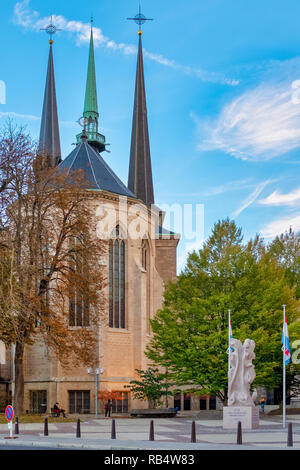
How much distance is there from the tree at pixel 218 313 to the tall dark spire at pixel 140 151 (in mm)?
27737

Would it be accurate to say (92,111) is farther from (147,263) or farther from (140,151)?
(147,263)

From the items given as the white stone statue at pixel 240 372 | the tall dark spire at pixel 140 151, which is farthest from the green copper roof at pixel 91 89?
the white stone statue at pixel 240 372

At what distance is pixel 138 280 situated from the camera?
50781mm

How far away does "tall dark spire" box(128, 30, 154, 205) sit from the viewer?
6812 cm

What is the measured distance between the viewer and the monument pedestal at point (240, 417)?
25812 mm

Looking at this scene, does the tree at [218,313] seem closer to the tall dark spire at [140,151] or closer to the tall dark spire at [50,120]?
the tall dark spire at [140,151]

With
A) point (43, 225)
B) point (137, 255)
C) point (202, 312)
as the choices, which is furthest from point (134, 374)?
point (43, 225)

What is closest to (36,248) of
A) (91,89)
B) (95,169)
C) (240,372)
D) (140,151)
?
(240,372)

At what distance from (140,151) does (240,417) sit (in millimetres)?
46509

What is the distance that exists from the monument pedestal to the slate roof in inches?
1080

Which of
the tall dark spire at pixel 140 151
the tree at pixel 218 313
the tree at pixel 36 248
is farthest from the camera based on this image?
the tall dark spire at pixel 140 151

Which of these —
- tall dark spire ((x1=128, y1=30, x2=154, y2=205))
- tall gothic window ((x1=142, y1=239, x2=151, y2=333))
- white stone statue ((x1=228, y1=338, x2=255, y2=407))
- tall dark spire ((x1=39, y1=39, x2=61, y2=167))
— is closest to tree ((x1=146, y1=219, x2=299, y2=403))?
white stone statue ((x1=228, y1=338, x2=255, y2=407))

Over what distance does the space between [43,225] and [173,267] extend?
108 feet
